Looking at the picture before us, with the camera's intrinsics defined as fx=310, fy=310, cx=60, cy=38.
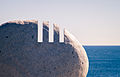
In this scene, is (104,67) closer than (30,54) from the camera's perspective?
No

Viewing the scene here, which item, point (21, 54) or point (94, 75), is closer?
point (21, 54)

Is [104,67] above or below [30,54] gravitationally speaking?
below

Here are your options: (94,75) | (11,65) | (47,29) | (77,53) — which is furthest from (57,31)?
(94,75)

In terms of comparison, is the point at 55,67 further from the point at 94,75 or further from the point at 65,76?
the point at 94,75

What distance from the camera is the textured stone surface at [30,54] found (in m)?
16.8

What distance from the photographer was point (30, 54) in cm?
1686

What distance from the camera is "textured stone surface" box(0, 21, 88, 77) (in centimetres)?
1684

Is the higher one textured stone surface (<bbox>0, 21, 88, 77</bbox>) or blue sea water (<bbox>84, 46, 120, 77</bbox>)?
Answer: textured stone surface (<bbox>0, 21, 88, 77</bbox>)

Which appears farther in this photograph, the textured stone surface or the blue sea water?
the blue sea water

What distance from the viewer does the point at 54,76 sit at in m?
17.2

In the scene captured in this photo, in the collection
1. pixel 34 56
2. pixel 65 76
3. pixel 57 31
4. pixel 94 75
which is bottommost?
pixel 94 75

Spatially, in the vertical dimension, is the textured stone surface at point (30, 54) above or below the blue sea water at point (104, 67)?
above

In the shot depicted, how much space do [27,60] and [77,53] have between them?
2908 millimetres

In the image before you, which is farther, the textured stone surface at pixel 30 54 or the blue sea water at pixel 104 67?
the blue sea water at pixel 104 67
